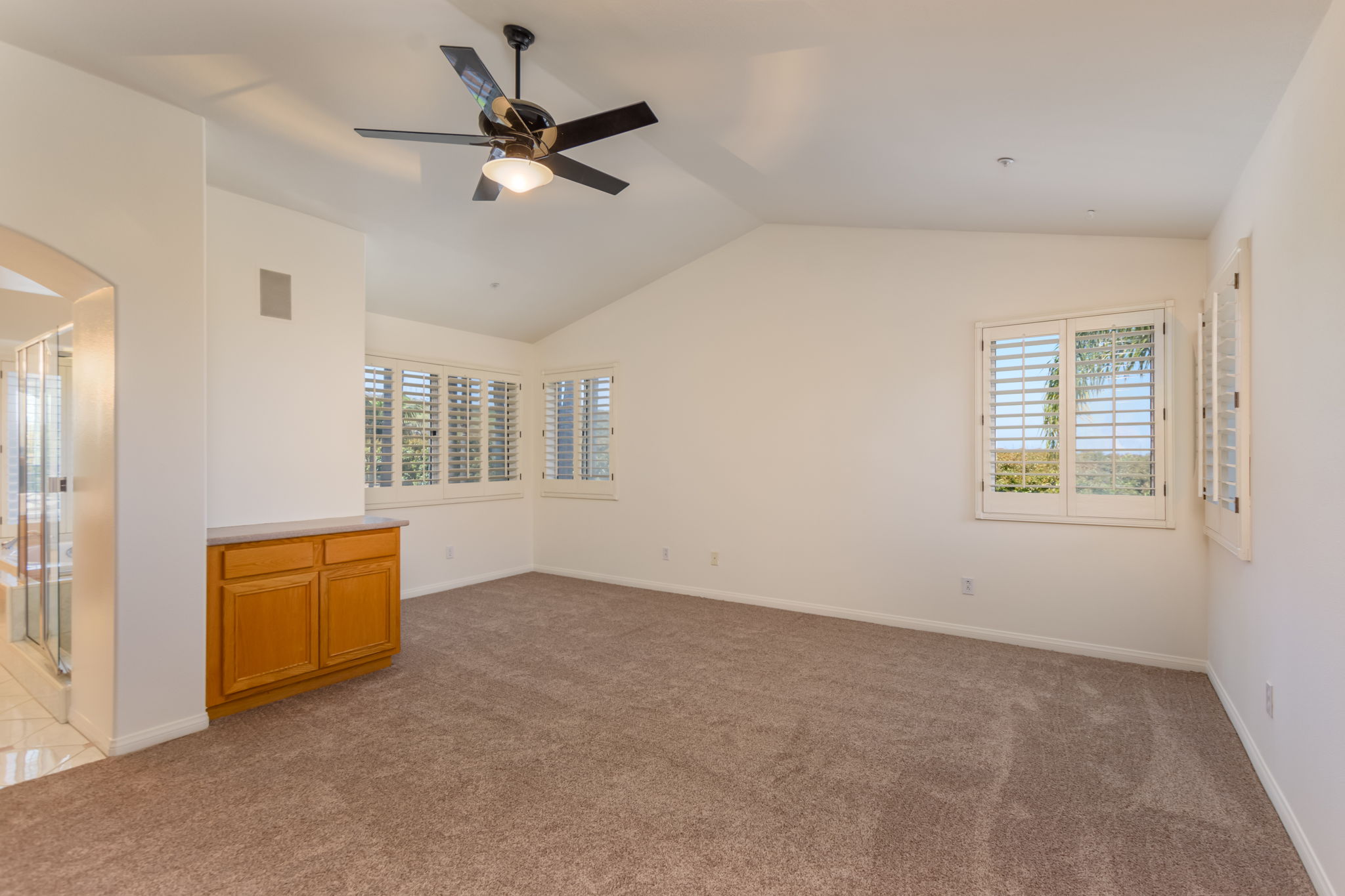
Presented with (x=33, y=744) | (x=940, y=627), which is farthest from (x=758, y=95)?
(x=33, y=744)

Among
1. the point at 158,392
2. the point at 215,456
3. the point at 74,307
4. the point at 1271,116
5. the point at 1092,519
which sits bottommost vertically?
the point at 1092,519

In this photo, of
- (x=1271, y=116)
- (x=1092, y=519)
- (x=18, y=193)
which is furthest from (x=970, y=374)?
(x=18, y=193)

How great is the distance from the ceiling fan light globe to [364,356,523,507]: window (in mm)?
3049

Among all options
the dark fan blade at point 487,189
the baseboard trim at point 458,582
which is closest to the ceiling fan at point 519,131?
the dark fan blade at point 487,189

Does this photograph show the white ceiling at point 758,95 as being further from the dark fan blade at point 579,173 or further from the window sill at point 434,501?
the window sill at point 434,501

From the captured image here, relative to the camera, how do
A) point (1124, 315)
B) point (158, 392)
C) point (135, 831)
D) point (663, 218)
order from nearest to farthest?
point (135, 831) < point (158, 392) < point (1124, 315) < point (663, 218)

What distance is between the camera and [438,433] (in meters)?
5.89

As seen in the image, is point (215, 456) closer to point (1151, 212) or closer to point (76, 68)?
point (76, 68)

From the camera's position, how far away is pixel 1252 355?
106 inches

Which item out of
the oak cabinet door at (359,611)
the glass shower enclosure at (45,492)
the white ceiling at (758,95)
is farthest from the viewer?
the oak cabinet door at (359,611)

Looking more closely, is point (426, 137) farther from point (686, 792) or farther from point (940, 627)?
point (940, 627)

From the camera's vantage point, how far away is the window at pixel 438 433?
545 cm

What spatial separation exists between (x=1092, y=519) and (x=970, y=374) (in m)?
1.21

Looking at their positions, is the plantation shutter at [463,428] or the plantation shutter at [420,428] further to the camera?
the plantation shutter at [463,428]
